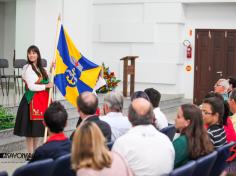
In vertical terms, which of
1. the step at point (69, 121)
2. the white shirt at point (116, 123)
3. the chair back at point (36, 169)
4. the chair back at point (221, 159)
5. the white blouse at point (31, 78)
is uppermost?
the white blouse at point (31, 78)

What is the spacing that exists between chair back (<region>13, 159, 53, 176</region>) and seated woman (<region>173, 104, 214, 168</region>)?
1.07 meters

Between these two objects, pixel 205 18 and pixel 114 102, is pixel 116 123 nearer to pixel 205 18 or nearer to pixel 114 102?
pixel 114 102

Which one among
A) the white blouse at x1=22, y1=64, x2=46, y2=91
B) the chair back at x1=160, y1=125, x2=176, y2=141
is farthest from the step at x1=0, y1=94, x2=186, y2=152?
the chair back at x1=160, y1=125, x2=176, y2=141

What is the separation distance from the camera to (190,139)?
4.08 meters

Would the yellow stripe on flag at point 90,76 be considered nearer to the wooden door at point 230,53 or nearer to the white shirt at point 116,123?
the white shirt at point 116,123

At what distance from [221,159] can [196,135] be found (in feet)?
1.74

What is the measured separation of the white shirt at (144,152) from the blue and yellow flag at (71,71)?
118 inches

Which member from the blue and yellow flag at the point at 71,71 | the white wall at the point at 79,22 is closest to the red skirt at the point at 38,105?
the blue and yellow flag at the point at 71,71

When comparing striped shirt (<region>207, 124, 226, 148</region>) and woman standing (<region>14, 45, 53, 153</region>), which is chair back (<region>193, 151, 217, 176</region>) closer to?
striped shirt (<region>207, 124, 226, 148</region>)

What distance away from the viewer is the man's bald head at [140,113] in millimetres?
3895

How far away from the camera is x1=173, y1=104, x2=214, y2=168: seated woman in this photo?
4078 mm

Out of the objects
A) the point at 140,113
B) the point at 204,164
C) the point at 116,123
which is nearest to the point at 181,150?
the point at 204,164

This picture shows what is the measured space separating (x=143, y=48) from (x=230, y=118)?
31.1 feet

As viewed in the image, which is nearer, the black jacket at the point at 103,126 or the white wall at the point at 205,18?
the black jacket at the point at 103,126
